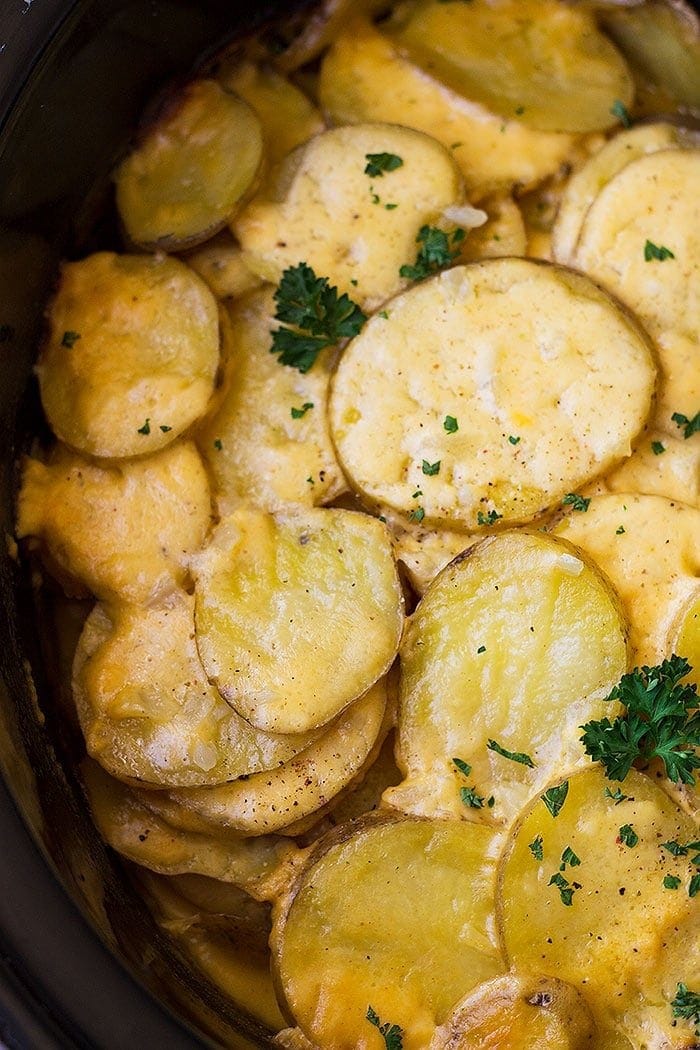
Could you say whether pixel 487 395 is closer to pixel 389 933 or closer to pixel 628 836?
pixel 628 836

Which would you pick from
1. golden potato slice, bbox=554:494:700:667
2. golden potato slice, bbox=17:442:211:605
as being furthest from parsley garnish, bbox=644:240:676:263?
golden potato slice, bbox=17:442:211:605

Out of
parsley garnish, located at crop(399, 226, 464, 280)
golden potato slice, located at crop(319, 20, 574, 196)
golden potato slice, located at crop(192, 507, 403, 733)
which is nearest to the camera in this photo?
golden potato slice, located at crop(192, 507, 403, 733)

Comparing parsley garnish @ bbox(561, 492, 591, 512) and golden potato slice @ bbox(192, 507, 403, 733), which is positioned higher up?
golden potato slice @ bbox(192, 507, 403, 733)

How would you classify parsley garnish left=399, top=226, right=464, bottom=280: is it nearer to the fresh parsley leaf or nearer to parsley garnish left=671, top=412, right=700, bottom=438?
parsley garnish left=671, top=412, right=700, bottom=438

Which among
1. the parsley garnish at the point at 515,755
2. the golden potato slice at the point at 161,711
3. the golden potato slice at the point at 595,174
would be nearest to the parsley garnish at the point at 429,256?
the golden potato slice at the point at 595,174

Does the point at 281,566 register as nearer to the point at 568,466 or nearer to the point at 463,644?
the point at 463,644

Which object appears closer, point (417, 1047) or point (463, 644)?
point (417, 1047)

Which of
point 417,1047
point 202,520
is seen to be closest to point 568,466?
point 202,520

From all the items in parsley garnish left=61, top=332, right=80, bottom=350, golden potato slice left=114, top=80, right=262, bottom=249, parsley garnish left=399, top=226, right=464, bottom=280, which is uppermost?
golden potato slice left=114, top=80, right=262, bottom=249
